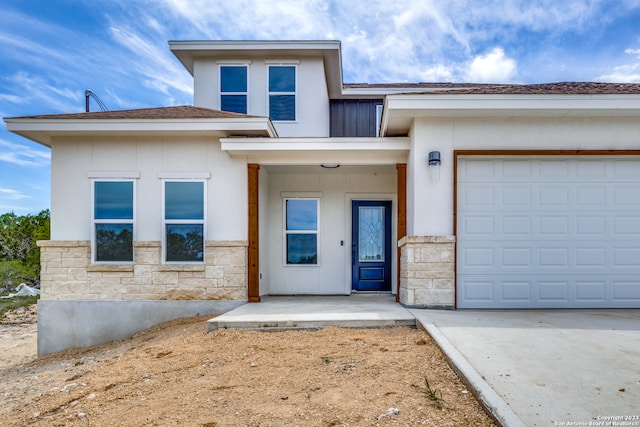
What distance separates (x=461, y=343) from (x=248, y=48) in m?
8.12

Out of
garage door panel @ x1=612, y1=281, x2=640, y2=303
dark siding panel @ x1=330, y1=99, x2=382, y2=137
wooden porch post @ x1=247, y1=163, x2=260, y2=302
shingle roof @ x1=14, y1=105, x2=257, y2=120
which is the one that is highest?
dark siding panel @ x1=330, y1=99, x2=382, y2=137

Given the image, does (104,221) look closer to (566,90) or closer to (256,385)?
(256,385)

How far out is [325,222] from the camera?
8.96m

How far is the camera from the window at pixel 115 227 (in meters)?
7.37

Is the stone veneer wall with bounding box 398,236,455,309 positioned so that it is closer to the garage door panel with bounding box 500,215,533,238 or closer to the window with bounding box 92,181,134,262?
the garage door panel with bounding box 500,215,533,238

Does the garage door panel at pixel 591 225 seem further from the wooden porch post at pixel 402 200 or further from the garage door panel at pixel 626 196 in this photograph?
the wooden porch post at pixel 402 200

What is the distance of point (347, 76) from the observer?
40.0 ft

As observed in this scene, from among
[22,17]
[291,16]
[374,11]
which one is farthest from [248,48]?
[22,17]

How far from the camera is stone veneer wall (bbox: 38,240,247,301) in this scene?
7.28 m

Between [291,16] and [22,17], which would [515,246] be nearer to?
[291,16]

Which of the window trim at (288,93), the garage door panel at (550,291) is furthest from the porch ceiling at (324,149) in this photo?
the window trim at (288,93)

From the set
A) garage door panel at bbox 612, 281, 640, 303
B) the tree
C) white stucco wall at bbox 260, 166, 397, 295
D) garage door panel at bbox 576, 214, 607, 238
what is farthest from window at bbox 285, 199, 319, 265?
the tree

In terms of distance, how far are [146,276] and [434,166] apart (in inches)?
205

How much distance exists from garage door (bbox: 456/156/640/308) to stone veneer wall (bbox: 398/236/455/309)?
0.20 meters
